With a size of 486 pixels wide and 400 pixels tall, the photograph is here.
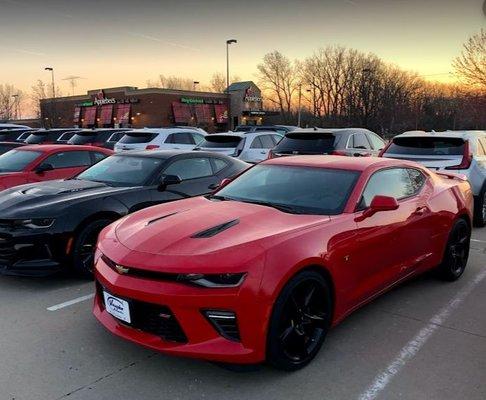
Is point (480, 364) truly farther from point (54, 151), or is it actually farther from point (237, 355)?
point (54, 151)

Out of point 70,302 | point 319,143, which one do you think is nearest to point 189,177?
point 70,302

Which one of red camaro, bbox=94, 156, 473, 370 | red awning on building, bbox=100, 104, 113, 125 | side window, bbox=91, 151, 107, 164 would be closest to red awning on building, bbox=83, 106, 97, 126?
red awning on building, bbox=100, 104, 113, 125

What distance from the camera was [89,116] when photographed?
62.7 meters

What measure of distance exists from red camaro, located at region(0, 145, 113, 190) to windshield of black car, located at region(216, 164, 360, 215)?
4.99 meters

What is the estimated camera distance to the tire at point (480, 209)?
850 centimetres

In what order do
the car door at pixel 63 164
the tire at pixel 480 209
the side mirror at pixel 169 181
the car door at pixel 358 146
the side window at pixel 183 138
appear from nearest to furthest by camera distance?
the side mirror at pixel 169 181
the tire at pixel 480 209
the car door at pixel 63 164
the car door at pixel 358 146
the side window at pixel 183 138

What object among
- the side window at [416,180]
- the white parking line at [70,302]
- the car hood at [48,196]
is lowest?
the white parking line at [70,302]

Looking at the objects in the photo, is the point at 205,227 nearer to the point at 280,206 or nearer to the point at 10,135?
the point at 280,206

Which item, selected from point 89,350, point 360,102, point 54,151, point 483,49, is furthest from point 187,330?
point 360,102

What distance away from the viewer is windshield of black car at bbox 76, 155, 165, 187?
6.38m

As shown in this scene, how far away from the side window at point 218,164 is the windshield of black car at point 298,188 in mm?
2378

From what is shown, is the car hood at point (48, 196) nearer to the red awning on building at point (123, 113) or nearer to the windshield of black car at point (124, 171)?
the windshield of black car at point (124, 171)

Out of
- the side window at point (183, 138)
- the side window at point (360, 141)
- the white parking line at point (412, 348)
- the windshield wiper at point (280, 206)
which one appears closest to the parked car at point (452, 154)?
the side window at point (360, 141)

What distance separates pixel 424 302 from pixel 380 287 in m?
0.92
